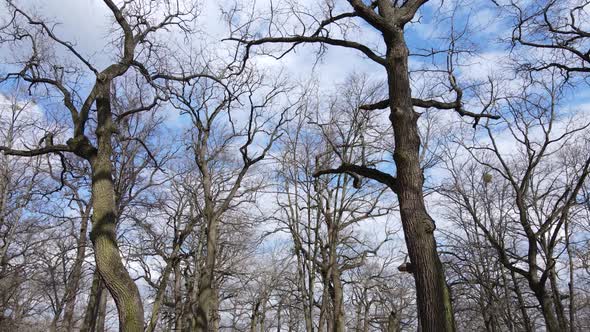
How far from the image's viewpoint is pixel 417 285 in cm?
486

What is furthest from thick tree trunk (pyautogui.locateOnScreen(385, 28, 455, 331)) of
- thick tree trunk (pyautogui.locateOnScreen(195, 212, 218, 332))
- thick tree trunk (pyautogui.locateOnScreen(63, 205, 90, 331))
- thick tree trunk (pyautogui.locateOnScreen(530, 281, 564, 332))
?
thick tree trunk (pyautogui.locateOnScreen(63, 205, 90, 331))

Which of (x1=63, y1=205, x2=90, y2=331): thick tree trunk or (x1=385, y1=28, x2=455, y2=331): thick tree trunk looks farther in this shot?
(x1=63, y1=205, x2=90, y2=331): thick tree trunk

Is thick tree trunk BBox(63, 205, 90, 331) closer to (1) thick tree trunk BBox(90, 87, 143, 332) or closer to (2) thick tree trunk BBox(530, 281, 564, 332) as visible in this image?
→ (1) thick tree trunk BBox(90, 87, 143, 332)

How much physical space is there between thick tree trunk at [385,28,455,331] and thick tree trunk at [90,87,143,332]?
4255mm

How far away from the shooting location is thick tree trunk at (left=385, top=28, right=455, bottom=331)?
4676 millimetres

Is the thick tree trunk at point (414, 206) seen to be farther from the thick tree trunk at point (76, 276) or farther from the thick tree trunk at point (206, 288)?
the thick tree trunk at point (76, 276)

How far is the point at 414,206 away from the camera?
16.8 feet

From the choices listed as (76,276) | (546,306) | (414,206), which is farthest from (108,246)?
(76,276)

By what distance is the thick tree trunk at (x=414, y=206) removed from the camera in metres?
4.68

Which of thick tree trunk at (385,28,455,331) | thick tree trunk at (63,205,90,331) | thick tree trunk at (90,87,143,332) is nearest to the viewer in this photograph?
thick tree trunk at (385,28,455,331)

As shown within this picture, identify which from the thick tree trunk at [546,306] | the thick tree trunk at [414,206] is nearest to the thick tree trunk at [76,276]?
the thick tree trunk at [414,206]

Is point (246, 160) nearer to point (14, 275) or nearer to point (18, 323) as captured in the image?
point (14, 275)

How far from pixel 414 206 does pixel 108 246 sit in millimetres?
4734

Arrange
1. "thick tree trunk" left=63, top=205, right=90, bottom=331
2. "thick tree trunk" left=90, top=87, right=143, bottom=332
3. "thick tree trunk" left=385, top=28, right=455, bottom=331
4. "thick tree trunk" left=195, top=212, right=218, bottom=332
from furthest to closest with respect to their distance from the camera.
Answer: "thick tree trunk" left=63, top=205, right=90, bottom=331, "thick tree trunk" left=195, top=212, right=218, bottom=332, "thick tree trunk" left=90, top=87, right=143, bottom=332, "thick tree trunk" left=385, top=28, right=455, bottom=331
